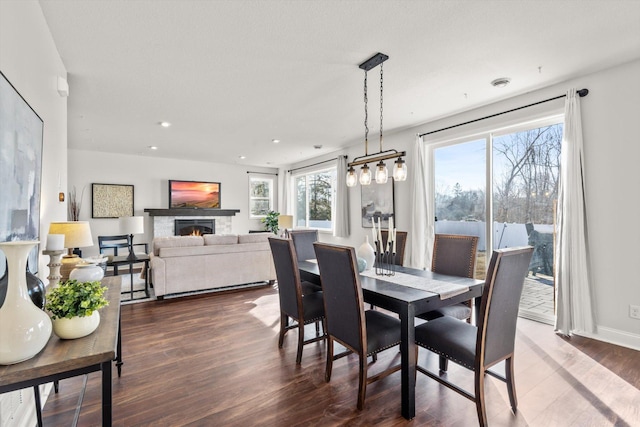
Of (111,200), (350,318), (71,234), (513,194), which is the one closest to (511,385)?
(350,318)

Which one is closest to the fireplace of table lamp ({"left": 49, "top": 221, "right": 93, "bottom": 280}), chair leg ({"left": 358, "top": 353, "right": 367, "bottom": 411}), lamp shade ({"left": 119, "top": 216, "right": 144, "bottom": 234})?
lamp shade ({"left": 119, "top": 216, "right": 144, "bottom": 234})

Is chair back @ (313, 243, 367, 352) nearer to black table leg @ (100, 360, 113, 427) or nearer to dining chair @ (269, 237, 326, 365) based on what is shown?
dining chair @ (269, 237, 326, 365)

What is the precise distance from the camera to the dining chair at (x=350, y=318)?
199cm

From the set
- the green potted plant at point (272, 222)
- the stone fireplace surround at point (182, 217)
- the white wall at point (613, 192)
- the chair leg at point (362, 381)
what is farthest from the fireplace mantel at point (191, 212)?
the white wall at point (613, 192)

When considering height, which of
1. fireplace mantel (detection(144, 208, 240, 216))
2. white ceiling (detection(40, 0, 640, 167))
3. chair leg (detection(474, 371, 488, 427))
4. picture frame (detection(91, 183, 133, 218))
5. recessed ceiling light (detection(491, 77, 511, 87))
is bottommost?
chair leg (detection(474, 371, 488, 427))

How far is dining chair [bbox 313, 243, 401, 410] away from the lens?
199 cm

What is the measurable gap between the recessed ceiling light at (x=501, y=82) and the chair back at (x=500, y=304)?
211 centimetres

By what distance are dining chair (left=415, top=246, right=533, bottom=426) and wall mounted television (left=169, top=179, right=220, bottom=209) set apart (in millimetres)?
6911

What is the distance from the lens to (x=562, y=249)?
126 inches

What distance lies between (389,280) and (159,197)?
6641mm

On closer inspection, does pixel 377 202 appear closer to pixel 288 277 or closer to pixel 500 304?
pixel 288 277

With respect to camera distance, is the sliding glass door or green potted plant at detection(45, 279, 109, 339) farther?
the sliding glass door

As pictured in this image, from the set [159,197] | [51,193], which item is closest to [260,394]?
[51,193]

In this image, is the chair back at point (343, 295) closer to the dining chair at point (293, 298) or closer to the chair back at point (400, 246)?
the dining chair at point (293, 298)
